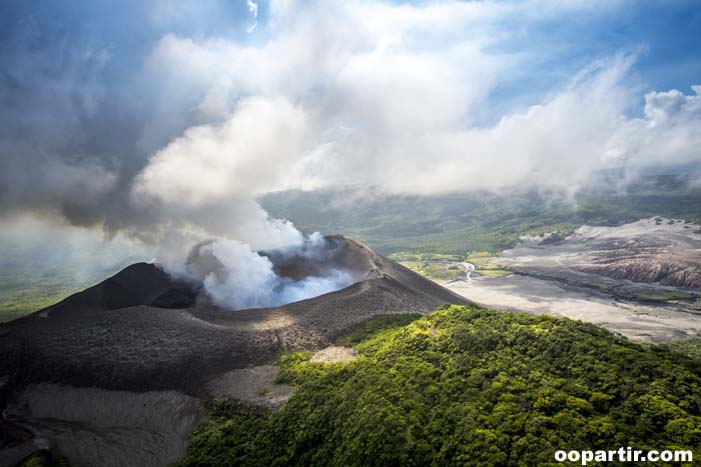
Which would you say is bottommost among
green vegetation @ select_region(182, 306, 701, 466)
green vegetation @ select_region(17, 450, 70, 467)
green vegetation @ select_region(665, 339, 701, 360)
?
green vegetation @ select_region(665, 339, 701, 360)

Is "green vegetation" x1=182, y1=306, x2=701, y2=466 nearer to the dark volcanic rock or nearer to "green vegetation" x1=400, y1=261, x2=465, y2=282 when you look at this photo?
the dark volcanic rock

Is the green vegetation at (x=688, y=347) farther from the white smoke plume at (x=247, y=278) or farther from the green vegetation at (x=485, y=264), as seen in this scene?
the green vegetation at (x=485, y=264)

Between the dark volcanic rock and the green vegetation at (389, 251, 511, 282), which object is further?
the green vegetation at (389, 251, 511, 282)

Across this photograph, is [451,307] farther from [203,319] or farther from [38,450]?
[38,450]

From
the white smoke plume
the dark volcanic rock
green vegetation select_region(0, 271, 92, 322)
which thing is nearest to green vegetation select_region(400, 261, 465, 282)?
the white smoke plume

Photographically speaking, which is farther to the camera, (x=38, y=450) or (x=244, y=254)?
(x=244, y=254)

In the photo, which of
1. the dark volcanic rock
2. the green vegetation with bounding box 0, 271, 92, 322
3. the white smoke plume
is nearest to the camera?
the dark volcanic rock

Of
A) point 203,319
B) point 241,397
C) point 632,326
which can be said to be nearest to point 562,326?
point 241,397

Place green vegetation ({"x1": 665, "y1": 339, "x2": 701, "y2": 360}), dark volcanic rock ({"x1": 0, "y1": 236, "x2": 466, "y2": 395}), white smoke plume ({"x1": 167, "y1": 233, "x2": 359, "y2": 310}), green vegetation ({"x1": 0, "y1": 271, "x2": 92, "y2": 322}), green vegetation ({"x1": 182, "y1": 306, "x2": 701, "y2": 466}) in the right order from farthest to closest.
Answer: green vegetation ({"x1": 0, "y1": 271, "x2": 92, "y2": 322}) → white smoke plume ({"x1": 167, "y1": 233, "x2": 359, "y2": 310}) → green vegetation ({"x1": 665, "y1": 339, "x2": 701, "y2": 360}) → dark volcanic rock ({"x1": 0, "y1": 236, "x2": 466, "y2": 395}) → green vegetation ({"x1": 182, "y1": 306, "x2": 701, "y2": 466})
